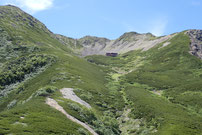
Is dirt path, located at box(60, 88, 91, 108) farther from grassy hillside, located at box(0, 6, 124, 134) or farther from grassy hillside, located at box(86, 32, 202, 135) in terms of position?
grassy hillside, located at box(86, 32, 202, 135)

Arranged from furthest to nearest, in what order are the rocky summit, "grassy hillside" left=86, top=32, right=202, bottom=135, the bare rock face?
1. the bare rock face
2. "grassy hillside" left=86, top=32, right=202, bottom=135
3. the rocky summit

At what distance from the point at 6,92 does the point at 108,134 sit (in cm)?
3287

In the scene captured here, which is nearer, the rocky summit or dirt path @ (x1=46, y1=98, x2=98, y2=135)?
the rocky summit

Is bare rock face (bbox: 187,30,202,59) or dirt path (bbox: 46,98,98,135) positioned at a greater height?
bare rock face (bbox: 187,30,202,59)

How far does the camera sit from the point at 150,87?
55.2m

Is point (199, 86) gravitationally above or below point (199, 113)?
above

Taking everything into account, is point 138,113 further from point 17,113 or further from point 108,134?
point 17,113

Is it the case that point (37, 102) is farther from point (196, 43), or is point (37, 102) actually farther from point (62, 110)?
point (196, 43)

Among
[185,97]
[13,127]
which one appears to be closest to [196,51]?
[185,97]

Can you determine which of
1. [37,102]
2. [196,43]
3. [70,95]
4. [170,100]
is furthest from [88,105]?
[196,43]

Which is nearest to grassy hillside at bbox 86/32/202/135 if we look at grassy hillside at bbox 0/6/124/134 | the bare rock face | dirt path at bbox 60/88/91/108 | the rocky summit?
the rocky summit

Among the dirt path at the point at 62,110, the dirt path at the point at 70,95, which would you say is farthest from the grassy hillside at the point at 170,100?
the dirt path at the point at 70,95

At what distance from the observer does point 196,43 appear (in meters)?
103

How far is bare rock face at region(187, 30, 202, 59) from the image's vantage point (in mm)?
88688
